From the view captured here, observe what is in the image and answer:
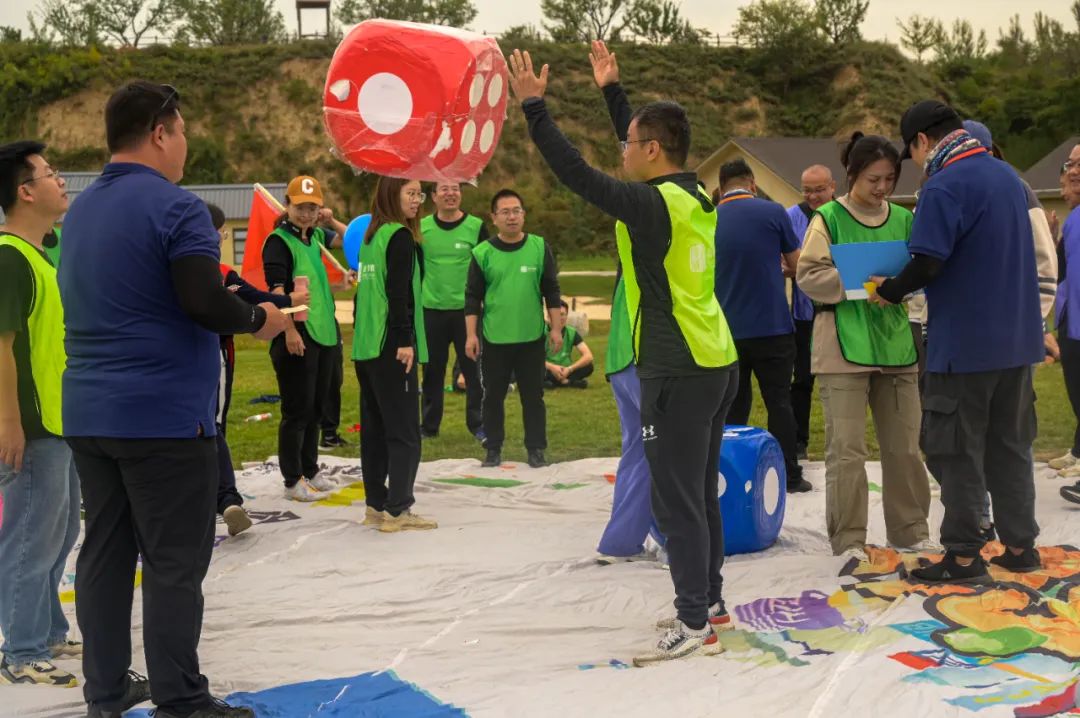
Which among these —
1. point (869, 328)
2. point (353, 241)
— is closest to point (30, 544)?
point (869, 328)

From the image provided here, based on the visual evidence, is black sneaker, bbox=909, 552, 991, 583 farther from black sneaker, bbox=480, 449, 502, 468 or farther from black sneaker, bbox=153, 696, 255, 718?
black sneaker, bbox=480, 449, 502, 468

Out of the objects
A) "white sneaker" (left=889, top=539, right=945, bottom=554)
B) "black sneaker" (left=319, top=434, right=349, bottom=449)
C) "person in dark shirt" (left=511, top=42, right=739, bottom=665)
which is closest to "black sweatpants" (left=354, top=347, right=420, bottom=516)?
"person in dark shirt" (left=511, top=42, right=739, bottom=665)

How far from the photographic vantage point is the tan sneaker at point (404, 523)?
6316mm

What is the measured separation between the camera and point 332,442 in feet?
30.6

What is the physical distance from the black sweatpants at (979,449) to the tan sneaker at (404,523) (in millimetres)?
2735

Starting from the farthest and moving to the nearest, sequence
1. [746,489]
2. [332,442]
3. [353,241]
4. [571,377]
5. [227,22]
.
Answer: [227,22], [571,377], [353,241], [332,442], [746,489]

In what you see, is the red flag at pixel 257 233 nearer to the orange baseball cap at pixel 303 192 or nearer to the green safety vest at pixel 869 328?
the orange baseball cap at pixel 303 192

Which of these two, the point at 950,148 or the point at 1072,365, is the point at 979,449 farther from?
the point at 1072,365

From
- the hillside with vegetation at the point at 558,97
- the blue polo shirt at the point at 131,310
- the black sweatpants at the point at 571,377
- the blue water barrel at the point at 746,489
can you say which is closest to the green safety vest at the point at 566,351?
the black sweatpants at the point at 571,377

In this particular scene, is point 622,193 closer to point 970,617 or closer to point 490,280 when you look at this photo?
point 970,617

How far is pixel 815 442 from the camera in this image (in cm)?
895

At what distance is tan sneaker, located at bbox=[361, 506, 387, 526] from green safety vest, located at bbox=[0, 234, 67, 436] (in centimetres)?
242

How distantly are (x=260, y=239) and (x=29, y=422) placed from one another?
383 cm

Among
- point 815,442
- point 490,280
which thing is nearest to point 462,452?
point 490,280
